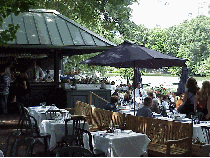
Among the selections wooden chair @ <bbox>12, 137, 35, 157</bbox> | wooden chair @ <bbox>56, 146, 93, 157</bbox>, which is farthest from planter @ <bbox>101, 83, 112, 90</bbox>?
wooden chair @ <bbox>56, 146, 93, 157</bbox>

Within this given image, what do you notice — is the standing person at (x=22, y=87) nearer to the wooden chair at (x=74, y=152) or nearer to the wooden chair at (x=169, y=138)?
the wooden chair at (x=169, y=138)

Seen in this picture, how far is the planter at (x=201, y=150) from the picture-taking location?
7215 millimetres

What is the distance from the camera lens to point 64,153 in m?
4.50

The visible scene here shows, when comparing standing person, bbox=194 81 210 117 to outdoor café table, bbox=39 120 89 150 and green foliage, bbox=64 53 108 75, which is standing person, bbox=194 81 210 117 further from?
green foliage, bbox=64 53 108 75

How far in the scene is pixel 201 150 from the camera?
723 cm

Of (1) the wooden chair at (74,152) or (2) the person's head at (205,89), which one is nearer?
(1) the wooden chair at (74,152)

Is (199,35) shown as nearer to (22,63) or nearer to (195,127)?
(22,63)

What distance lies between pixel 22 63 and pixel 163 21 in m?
45.9

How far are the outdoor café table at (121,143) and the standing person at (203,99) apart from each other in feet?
8.90

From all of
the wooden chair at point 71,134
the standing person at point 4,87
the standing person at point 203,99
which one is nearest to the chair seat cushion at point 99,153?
the wooden chair at point 71,134

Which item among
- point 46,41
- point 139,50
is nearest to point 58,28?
point 46,41

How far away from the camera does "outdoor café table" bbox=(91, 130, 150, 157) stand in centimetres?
668

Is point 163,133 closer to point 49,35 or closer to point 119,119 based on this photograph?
point 119,119

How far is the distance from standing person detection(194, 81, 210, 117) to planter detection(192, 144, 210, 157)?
2059mm
